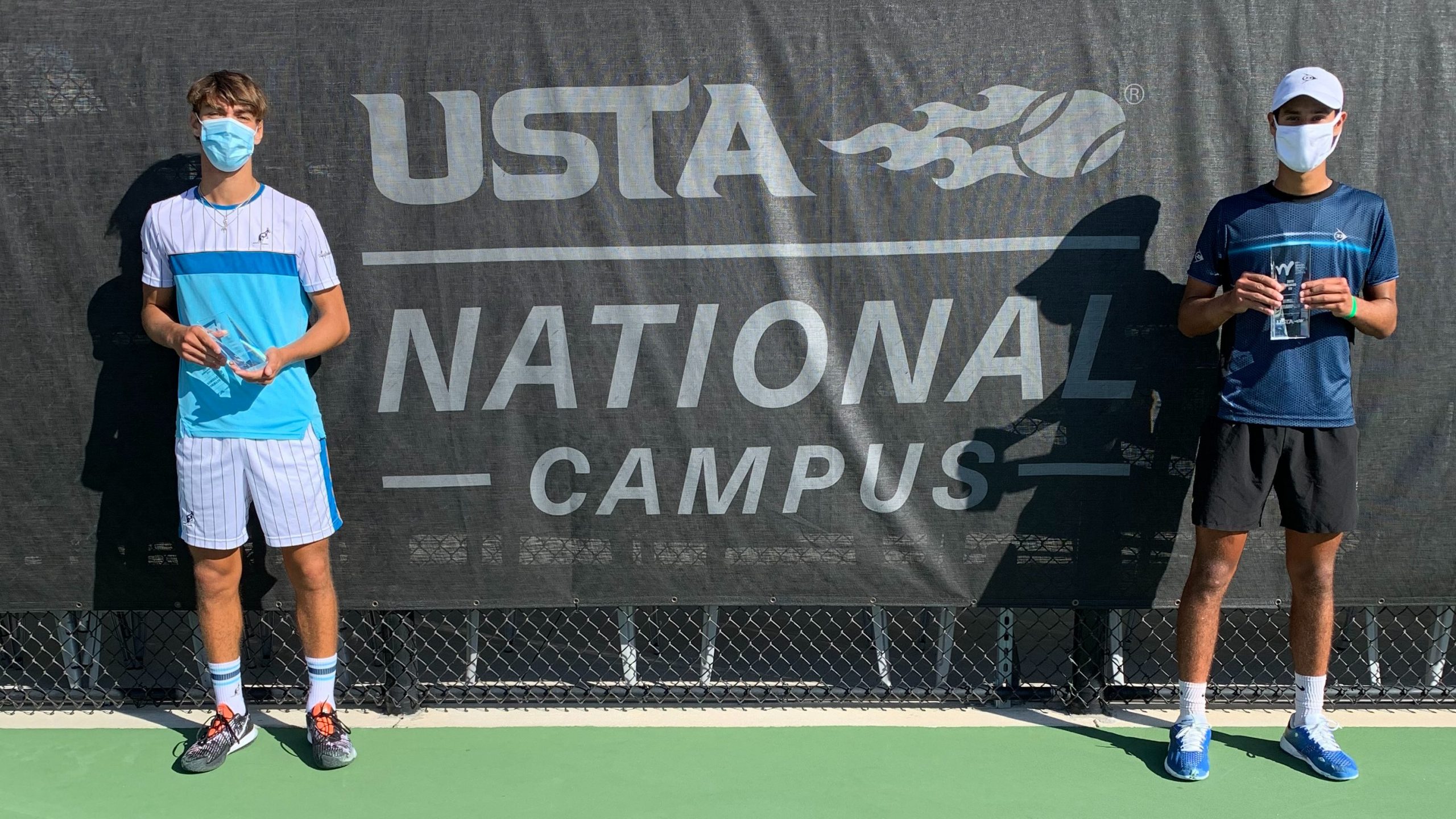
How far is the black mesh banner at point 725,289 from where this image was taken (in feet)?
10.4

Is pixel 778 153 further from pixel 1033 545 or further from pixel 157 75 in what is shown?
pixel 157 75

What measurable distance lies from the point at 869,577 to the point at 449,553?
134 cm

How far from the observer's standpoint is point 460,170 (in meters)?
3.21

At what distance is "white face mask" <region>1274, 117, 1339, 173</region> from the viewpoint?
282 centimetres

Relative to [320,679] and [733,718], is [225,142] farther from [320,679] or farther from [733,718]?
[733,718]

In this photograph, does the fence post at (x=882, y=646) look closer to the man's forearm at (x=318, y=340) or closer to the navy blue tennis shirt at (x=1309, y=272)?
the navy blue tennis shirt at (x=1309, y=272)

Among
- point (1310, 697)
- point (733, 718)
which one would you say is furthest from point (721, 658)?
point (1310, 697)

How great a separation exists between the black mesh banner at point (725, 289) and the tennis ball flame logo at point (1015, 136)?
0.03ft

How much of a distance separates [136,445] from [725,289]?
191 centimetres

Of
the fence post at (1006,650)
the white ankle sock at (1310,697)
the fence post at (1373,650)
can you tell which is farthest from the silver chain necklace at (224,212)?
the fence post at (1373,650)

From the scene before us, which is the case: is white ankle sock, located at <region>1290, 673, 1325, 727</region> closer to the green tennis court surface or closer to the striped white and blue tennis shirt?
the green tennis court surface

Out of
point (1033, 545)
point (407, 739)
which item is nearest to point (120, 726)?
point (407, 739)

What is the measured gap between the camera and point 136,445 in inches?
131

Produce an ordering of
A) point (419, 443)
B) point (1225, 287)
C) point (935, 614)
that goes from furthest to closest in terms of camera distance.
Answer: point (935, 614), point (419, 443), point (1225, 287)
